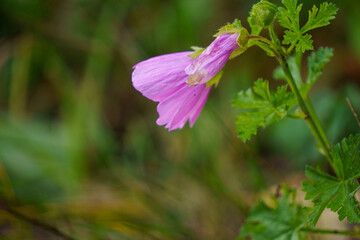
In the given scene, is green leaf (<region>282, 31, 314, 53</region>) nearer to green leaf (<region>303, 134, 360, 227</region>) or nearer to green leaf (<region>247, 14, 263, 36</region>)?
green leaf (<region>247, 14, 263, 36</region>)

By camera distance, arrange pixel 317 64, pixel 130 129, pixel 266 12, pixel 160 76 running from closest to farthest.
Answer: pixel 266 12, pixel 160 76, pixel 317 64, pixel 130 129

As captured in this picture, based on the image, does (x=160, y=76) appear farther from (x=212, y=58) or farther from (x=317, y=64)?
(x=317, y=64)

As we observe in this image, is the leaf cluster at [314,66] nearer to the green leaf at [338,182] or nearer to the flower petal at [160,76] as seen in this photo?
the green leaf at [338,182]

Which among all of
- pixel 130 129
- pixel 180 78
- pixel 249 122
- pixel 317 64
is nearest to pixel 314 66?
pixel 317 64

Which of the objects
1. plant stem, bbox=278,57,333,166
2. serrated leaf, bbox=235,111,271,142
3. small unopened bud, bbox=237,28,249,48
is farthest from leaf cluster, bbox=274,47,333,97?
small unopened bud, bbox=237,28,249,48

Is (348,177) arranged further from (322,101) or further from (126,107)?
(126,107)

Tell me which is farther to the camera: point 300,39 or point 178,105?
point 178,105

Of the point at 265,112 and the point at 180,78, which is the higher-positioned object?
the point at 180,78
